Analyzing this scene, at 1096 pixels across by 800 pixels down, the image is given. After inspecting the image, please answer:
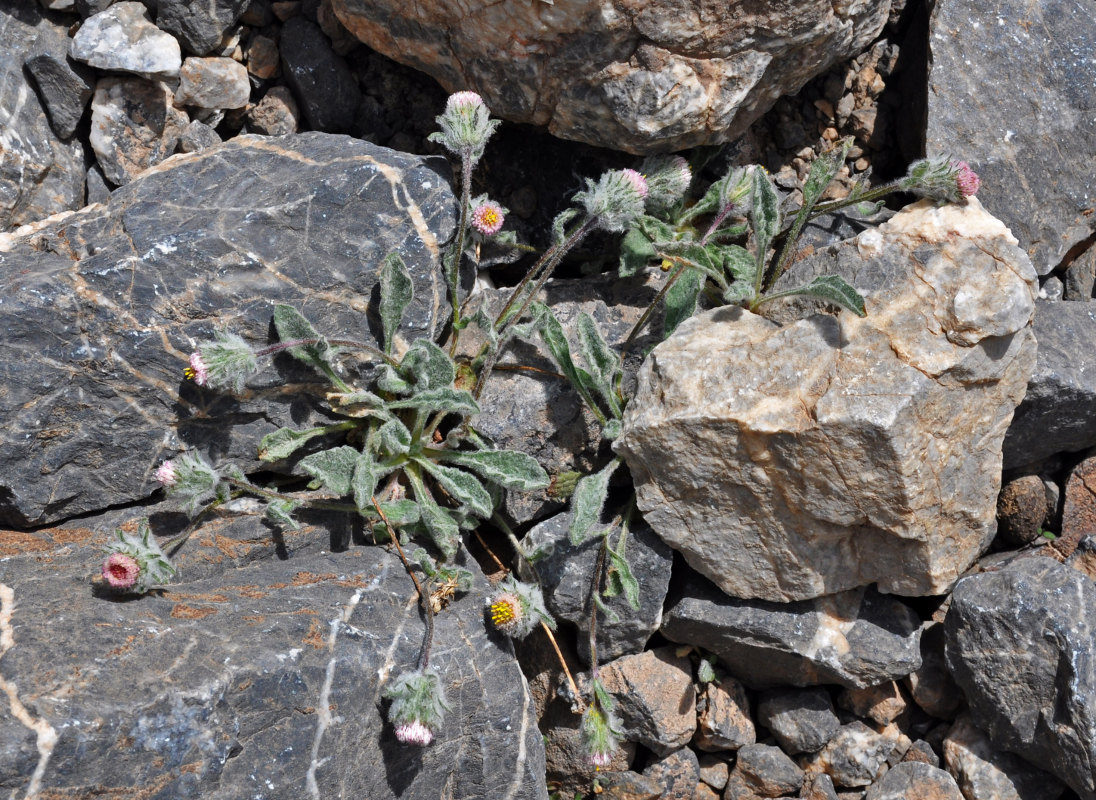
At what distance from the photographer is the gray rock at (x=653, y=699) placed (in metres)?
4.11

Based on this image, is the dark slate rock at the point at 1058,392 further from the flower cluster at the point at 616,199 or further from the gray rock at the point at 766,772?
the flower cluster at the point at 616,199

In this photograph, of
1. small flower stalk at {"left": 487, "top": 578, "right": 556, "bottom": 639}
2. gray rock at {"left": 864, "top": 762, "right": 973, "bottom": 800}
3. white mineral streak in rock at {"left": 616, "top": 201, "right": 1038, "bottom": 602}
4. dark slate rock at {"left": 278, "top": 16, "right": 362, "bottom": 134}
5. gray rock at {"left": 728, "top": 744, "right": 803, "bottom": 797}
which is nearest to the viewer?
white mineral streak in rock at {"left": 616, "top": 201, "right": 1038, "bottom": 602}

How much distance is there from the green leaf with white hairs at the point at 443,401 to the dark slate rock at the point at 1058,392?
7.80 ft

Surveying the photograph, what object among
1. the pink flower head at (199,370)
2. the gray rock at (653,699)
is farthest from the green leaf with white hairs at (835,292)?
the pink flower head at (199,370)

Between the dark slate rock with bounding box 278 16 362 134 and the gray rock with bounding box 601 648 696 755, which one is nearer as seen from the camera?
the gray rock with bounding box 601 648 696 755

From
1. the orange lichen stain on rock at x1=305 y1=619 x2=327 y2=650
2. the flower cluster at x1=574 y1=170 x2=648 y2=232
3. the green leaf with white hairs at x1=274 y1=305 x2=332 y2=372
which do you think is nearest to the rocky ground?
the orange lichen stain on rock at x1=305 y1=619 x2=327 y2=650

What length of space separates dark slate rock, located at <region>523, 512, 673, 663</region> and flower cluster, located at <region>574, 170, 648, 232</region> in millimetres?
1290

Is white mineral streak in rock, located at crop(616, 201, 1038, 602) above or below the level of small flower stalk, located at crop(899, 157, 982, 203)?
below

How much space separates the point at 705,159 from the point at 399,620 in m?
2.50

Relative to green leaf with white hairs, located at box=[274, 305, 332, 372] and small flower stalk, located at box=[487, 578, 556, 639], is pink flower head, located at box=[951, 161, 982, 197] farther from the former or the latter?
green leaf with white hairs, located at box=[274, 305, 332, 372]

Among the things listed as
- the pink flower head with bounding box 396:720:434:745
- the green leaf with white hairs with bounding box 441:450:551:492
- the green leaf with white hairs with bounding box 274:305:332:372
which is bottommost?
the pink flower head with bounding box 396:720:434:745

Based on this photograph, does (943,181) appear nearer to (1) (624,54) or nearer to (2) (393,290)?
(1) (624,54)

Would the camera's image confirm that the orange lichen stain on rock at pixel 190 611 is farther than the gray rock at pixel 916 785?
No

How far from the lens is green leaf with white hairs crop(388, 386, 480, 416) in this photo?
377 centimetres
